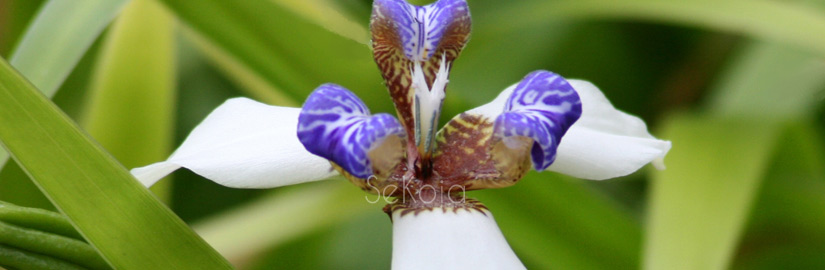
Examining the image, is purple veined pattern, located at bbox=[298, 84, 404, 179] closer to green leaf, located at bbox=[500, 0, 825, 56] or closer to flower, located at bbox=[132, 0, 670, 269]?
flower, located at bbox=[132, 0, 670, 269]

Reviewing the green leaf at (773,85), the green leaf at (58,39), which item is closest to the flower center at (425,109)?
the green leaf at (58,39)

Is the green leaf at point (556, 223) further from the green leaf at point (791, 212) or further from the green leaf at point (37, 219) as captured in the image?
the green leaf at point (37, 219)

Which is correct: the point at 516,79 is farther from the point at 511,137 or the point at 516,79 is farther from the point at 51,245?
the point at 51,245

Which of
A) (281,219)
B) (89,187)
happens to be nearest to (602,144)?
(89,187)

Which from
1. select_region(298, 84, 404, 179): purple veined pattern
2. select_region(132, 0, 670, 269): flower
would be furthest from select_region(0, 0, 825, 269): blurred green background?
select_region(298, 84, 404, 179): purple veined pattern

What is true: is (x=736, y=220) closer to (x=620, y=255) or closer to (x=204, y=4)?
(x=620, y=255)

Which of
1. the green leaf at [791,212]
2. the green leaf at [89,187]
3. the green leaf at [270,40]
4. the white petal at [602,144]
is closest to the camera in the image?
the green leaf at [89,187]
